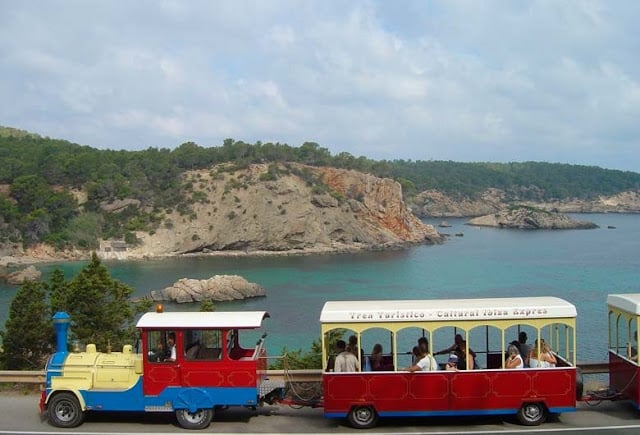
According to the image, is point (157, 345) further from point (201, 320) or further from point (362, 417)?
point (362, 417)

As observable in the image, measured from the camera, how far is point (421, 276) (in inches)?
3049

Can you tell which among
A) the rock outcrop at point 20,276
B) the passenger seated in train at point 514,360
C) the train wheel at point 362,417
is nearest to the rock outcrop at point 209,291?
the rock outcrop at point 20,276

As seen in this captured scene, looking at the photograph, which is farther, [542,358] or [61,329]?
[61,329]

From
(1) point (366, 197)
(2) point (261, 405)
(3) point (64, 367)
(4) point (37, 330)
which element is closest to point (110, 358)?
(3) point (64, 367)

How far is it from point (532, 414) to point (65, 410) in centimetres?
782

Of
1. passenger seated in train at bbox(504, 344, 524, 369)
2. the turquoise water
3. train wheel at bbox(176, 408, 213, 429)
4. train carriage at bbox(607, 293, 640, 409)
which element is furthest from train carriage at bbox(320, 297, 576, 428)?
the turquoise water

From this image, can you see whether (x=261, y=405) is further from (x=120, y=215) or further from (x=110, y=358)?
(x=120, y=215)

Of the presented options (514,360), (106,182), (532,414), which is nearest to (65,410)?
(514,360)

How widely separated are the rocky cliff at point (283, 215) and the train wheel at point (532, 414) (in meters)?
89.5

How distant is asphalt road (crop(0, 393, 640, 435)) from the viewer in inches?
464

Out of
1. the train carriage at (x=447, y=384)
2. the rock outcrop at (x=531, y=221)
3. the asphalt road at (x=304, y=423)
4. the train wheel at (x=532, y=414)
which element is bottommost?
the rock outcrop at (x=531, y=221)

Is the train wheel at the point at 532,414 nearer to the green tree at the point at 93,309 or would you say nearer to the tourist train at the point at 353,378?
the tourist train at the point at 353,378

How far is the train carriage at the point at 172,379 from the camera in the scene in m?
12.1

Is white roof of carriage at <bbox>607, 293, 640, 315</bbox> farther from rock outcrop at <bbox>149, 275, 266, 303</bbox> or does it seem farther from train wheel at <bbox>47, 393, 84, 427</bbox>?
rock outcrop at <bbox>149, 275, 266, 303</bbox>
